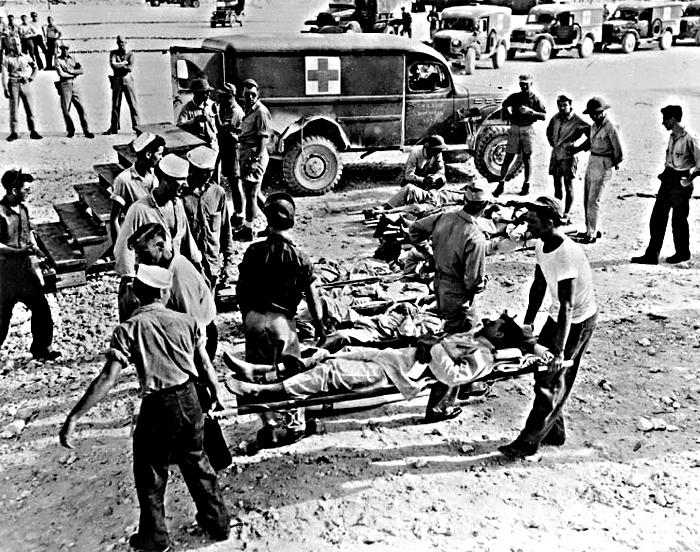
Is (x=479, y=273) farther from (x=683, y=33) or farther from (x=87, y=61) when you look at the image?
(x=683, y=33)

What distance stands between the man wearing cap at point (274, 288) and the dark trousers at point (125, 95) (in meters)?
9.46

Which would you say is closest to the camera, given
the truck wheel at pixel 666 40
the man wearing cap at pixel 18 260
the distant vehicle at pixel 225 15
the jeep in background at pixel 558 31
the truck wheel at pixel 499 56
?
the man wearing cap at pixel 18 260

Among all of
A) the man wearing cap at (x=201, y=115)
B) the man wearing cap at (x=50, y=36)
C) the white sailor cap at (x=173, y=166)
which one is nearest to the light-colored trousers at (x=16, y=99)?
the man wearing cap at (x=50, y=36)

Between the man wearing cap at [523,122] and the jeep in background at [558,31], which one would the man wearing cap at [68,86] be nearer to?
the man wearing cap at [523,122]

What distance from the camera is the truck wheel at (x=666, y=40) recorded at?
26.0 m

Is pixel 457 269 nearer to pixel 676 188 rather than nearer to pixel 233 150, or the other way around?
pixel 676 188

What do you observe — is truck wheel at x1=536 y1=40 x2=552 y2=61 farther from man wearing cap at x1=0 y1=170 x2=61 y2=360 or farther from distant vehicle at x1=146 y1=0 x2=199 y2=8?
man wearing cap at x1=0 y1=170 x2=61 y2=360

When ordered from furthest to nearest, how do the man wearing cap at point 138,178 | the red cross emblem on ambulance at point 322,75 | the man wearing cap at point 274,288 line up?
the red cross emblem on ambulance at point 322,75 < the man wearing cap at point 138,178 < the man wearing cap at point 274,288

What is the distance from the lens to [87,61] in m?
22.0

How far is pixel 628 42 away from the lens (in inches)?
1003

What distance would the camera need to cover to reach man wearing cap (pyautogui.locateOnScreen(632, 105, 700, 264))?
27.1 feet

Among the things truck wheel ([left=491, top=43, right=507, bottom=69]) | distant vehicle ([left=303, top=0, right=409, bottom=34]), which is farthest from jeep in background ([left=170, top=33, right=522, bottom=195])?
truck wheel ([left=491, top=43, right=507, bottom=69])

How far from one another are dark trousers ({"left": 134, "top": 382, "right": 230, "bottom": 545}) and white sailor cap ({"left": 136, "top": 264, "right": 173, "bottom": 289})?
0.54 m

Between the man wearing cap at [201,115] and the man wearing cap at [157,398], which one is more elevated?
the man wearing cap at [201,115]
